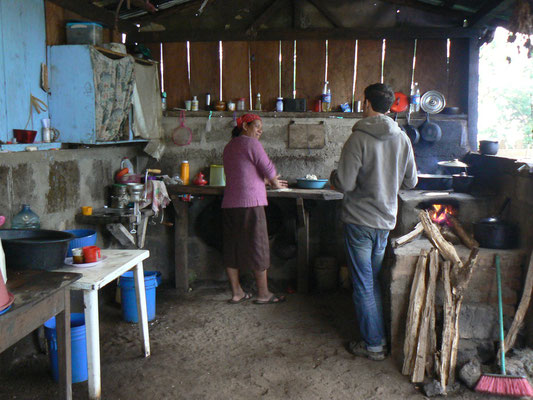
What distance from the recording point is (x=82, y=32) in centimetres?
488

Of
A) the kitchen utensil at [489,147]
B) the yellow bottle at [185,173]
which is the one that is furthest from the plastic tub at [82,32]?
the kitchen utensil at [489,147]

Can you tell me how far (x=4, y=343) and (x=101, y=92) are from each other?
319cm

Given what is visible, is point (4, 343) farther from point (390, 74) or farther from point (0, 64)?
point (390, 74)

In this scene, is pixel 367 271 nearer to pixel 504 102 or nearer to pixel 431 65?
pixel 431 65

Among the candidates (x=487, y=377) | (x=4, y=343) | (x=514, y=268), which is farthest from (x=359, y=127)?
(x=4, y=343)

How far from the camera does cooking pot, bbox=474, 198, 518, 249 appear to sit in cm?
410

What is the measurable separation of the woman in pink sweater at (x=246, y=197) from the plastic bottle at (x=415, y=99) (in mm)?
2075

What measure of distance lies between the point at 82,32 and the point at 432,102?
4.10 metres

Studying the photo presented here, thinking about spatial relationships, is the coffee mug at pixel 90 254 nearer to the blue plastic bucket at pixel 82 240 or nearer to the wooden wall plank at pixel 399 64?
the blue plastic bucket at pixel 82 240

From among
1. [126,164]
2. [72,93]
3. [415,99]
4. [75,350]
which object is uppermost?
[415,99]

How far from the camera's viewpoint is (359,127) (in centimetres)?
399

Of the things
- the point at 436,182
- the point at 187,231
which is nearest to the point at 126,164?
the point at 187,231

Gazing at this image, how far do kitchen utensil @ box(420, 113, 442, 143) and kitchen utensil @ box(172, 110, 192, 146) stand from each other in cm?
298

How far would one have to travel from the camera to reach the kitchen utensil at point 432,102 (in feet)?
20.1
